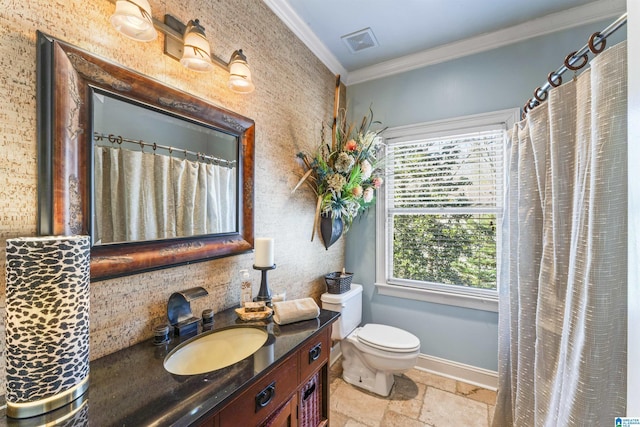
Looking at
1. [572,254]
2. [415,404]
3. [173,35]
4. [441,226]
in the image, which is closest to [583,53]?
[572,254]

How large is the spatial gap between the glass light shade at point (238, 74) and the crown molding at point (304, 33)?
26.1 inches

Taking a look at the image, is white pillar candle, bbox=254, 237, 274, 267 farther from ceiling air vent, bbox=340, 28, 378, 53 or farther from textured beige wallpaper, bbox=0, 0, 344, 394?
ceiling air vent, bbox=340, 28, 378, 53

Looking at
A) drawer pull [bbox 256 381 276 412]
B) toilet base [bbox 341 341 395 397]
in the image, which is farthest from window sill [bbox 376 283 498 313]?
drawer pull [bbox 256 381 276 412]

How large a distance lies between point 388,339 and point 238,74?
1.98 meters

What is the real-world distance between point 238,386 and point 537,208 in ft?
5.01

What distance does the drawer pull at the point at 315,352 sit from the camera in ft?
3.99

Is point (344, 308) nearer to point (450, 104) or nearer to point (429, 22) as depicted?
point (450, 104)

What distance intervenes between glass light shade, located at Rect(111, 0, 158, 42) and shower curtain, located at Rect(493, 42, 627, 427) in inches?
57.9

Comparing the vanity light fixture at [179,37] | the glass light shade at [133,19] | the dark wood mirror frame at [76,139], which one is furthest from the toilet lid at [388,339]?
the glass light shade at [133,19]

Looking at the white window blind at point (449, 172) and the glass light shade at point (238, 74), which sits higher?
the glass light shade at point (238, 74)

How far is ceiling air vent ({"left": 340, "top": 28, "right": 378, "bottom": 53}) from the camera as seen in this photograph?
207cm

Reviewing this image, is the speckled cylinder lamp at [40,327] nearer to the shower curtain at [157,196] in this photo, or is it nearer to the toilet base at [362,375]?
the shower curtain at [157,196]

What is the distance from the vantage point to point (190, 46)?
42.9 inches

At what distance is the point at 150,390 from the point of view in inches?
30.4
